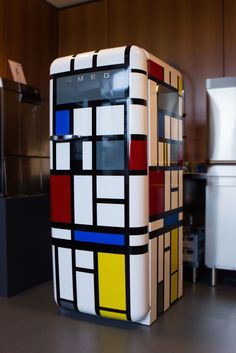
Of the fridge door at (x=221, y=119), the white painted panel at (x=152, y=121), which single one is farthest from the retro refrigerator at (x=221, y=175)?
the white painted panel at (x=152, y=121)

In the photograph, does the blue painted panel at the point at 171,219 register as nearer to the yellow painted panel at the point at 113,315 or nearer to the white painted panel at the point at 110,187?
the white painted panel at the point at 110,187

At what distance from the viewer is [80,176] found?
89.8 inches

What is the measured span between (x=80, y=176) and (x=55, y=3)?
2899 mm

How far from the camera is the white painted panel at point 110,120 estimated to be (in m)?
2.14

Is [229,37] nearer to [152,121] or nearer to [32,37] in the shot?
[152,121]

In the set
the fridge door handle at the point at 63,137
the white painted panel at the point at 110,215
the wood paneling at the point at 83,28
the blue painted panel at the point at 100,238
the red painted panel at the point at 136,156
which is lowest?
the blue painted panel at the point at 100,238

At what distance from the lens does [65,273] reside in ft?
7.74

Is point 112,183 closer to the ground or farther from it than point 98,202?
farther from it

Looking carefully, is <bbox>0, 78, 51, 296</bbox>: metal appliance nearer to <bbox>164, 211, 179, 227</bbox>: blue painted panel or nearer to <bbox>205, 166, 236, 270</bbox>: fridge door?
<bbox>164, 211, 179, 227</bbox>: blue painted panel

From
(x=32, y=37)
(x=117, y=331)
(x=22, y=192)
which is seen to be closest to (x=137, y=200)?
(x=117, y=331)

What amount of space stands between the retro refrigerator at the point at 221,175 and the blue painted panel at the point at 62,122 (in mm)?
1204

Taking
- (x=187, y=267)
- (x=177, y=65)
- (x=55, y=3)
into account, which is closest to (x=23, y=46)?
(x=55, y=3)

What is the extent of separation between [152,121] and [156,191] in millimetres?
434

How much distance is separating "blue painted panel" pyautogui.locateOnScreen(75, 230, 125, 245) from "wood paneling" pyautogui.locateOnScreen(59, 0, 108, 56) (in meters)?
Answer: 2.62
